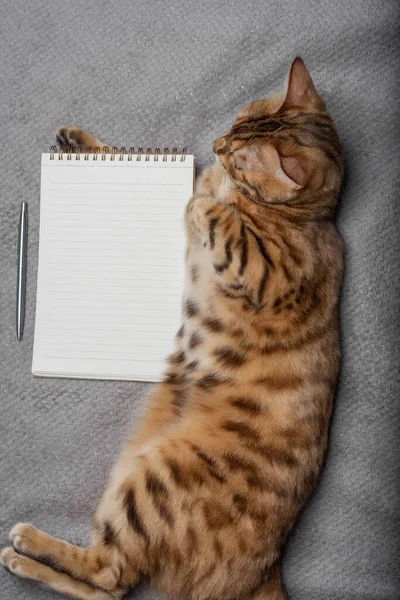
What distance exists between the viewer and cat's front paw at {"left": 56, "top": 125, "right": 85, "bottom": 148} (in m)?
1.44

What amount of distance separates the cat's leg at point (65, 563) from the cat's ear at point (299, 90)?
90cm

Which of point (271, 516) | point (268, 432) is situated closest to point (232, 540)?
point (271, 516)

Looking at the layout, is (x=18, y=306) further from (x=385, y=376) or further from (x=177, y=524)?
(x=385, y=376)

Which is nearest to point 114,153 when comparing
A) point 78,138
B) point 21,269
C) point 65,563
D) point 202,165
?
point 78,138

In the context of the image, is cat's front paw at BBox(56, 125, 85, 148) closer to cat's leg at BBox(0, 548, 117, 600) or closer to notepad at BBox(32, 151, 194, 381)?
notepad at BBox(32, 151, 194, 381)

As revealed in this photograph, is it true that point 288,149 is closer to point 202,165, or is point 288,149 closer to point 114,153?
point 202,165

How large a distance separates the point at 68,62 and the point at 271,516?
1.08 meters

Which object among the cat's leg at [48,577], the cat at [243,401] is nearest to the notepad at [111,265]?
the cat at [243,401]

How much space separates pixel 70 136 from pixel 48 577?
0.91 meters

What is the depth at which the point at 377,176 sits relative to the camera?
4.70ft

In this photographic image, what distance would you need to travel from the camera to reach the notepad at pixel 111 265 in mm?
1400

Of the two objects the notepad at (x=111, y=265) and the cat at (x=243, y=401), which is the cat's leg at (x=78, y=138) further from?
the cat at (x=243, y=401)

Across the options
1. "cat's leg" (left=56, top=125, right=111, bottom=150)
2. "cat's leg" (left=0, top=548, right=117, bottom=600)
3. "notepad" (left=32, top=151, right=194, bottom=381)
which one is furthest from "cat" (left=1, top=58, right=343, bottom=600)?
"cat's leg" (left=56, top=125, right=111, bottom=150)

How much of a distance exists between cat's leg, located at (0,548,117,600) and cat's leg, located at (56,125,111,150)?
33.9 inches
